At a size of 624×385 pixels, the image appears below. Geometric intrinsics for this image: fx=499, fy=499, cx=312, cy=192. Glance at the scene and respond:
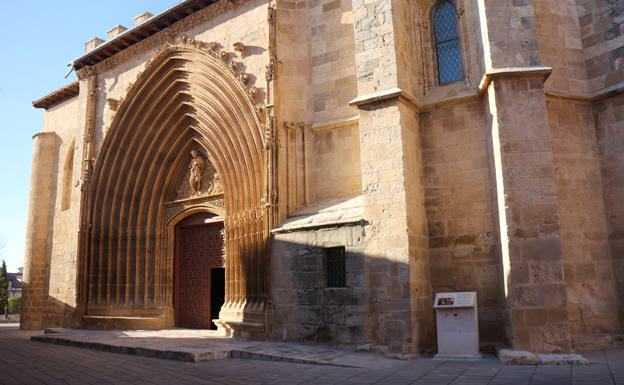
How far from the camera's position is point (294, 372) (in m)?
6.38

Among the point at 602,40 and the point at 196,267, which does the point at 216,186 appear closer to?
the point at 196,267

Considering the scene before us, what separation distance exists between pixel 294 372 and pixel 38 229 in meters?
13.2

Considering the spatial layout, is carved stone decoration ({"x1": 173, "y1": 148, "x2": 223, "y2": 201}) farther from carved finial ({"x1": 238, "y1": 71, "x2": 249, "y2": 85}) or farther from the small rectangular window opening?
the small rectangular window opening

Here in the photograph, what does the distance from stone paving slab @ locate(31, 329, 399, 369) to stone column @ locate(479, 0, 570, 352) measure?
6.75ft

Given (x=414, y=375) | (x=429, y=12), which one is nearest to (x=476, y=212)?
(x=414, y=375)

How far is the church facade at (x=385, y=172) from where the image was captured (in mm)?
7496

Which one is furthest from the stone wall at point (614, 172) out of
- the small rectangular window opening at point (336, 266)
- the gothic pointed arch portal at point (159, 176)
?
the gothic pointed arch portal at point (159, 176)

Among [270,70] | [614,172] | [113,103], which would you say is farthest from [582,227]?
[113,103]

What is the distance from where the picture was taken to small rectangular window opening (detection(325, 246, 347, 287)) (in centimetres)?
861

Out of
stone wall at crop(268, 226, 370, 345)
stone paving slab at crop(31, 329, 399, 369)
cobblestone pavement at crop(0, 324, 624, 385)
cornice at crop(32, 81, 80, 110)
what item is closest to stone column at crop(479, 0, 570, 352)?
cobblestone pavement at crop(0, 324, 624, 385)

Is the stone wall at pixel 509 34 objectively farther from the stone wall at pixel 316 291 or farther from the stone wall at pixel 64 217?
the stone wall at pixel 64 217

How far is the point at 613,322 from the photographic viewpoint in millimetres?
7809

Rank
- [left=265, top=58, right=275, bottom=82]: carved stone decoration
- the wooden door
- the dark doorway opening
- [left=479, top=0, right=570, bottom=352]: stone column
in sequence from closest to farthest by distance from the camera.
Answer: [left=479, top=0, right=570, bottom=352]: stone column, [left=265, top=58, right=275, bottom=82]: carved stone decoration, the dark doorway opening, the wooden door

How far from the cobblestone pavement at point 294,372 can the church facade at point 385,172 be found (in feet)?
2.66
